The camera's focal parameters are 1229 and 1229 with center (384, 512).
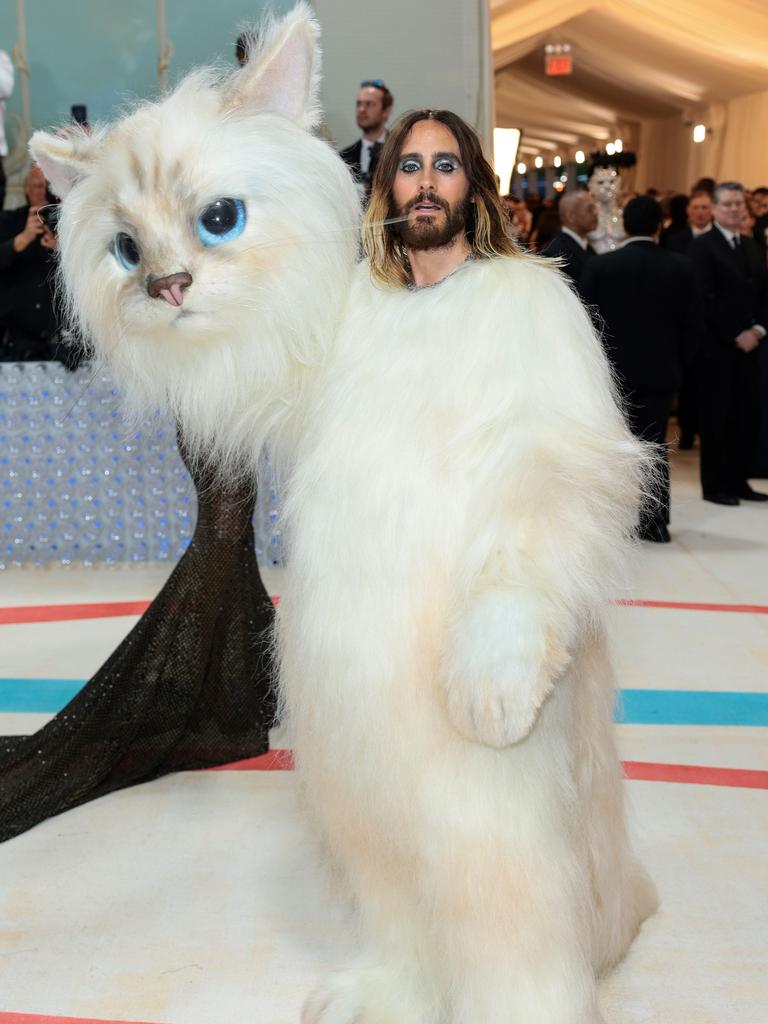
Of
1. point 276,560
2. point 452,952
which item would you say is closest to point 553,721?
point 452,952

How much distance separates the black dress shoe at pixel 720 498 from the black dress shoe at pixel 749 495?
0.13 m

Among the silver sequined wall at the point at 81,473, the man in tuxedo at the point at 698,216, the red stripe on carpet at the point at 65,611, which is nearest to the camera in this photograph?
the red stripe on carpet at the point at 65,611

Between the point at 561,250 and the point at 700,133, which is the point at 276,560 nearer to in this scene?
the point at 561,250

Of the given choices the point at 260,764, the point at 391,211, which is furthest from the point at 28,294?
the point at 391,211

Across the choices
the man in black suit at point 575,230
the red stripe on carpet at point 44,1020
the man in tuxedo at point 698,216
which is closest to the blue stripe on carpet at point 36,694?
the red stripe on carpet at point 44,1020

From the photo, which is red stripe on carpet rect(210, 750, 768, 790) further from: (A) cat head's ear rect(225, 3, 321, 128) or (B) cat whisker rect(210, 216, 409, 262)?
(A) cat head's ear rect(225, 3, 321, 128)

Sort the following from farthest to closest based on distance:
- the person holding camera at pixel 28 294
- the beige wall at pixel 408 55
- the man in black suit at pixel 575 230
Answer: the beige wall at pixel 408 55 < the man in black suit at pixel 575 230 < the person holding camera at pixel 28 294

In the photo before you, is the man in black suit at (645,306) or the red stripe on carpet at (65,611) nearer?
the red stripe on carpet at (65,611)

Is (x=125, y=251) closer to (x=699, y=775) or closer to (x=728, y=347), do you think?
(x=699, y=775)

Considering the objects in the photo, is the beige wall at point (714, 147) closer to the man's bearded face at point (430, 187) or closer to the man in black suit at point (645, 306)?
the man in black suit at point (645, 306)

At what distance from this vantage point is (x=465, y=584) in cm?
176

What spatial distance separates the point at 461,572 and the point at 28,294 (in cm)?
441

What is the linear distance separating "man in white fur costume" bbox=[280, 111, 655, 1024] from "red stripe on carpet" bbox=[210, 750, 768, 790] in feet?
4.41

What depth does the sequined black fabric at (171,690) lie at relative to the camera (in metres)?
3.15
